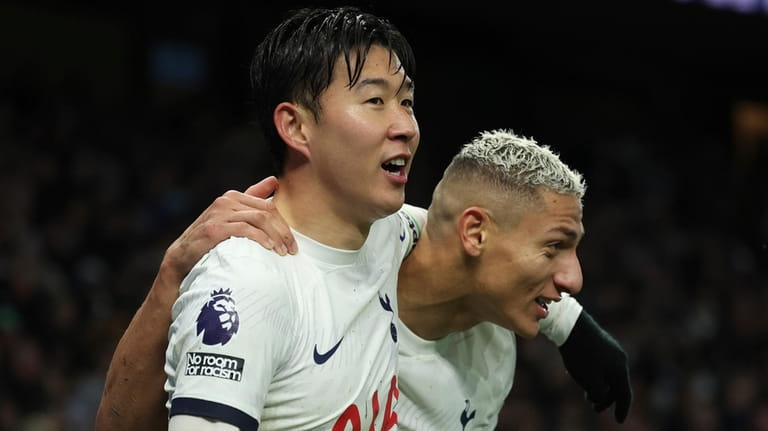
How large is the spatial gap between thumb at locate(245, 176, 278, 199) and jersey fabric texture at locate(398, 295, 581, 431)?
70cm

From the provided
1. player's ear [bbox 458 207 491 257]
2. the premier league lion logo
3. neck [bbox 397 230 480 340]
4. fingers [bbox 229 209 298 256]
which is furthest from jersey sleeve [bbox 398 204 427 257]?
the premier league lion logo

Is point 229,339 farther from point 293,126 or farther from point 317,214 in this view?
point 293,126

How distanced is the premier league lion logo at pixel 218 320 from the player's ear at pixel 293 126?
1.52 ft

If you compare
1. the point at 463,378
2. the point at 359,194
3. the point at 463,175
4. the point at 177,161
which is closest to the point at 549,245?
the point at 463,175

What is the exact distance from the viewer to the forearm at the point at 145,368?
8.98 feet

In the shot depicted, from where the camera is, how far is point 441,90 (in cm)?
1221

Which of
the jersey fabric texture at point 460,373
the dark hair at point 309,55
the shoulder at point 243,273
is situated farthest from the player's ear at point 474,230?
the shoulder at point 243,273

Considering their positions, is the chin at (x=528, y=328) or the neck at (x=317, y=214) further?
the chin at (x=528, y=328)

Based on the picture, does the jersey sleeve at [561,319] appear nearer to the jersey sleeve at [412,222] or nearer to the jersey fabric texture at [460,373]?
the jersey fabric texture at [460,373]

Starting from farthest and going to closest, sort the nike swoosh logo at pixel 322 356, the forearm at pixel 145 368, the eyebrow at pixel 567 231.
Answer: the eyebrow at pixel 567 231, the forearm at pixel 145 368, the nike swoosh logo at pixel 322 356

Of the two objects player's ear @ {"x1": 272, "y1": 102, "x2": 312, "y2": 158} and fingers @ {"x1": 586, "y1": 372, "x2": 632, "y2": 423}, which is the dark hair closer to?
player's ear @ {"x1": 272, "y1": 102, "x2": 312, "y2": 158}

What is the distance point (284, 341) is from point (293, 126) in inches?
21.0

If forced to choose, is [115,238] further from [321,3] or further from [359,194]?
[359,194]

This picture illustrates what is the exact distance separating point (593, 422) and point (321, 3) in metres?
3.51
